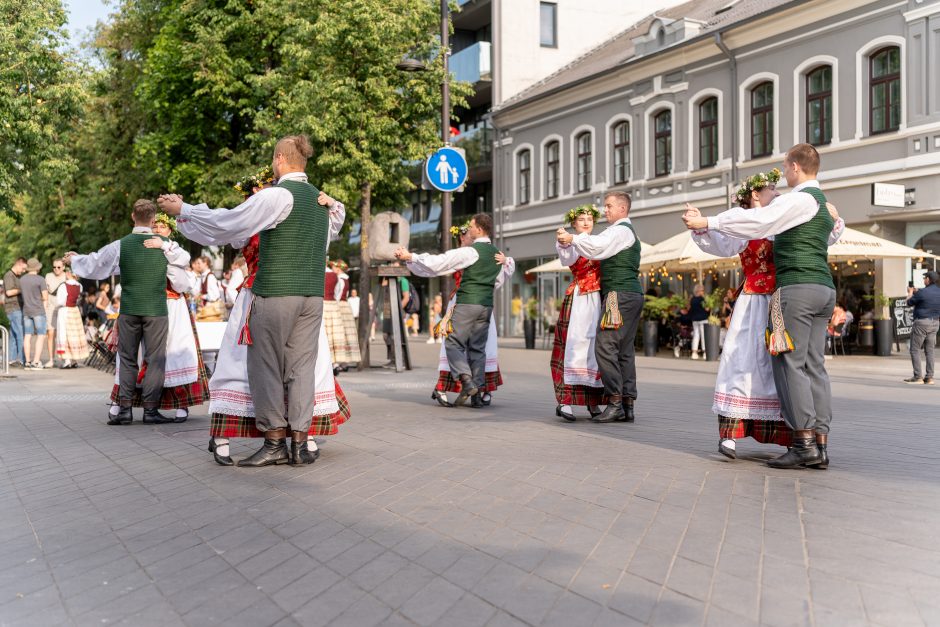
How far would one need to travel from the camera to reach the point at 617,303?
8992 millimetres

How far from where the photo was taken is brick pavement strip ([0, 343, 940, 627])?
3.53 m

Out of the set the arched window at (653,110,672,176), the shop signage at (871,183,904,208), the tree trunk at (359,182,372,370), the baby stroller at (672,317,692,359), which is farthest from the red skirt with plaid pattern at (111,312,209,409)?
the arched window at (653,110,672,176)

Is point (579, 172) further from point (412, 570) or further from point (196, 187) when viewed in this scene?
point (412, 570)

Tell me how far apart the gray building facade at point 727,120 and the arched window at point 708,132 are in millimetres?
41

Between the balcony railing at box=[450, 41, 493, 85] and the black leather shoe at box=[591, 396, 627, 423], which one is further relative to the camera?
the balcony railing at box=[450, 41, 493, 85]

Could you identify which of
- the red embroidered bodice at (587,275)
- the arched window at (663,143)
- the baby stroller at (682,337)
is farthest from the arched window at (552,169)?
the red embroidered bodice at (587,275)

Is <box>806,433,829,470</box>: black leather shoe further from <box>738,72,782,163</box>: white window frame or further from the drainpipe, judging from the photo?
the drainpipe

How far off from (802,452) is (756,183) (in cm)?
200

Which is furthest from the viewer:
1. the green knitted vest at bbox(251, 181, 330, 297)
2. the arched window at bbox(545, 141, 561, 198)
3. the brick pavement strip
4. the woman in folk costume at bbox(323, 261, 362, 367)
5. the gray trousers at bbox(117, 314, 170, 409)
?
the arched window at bbox(545, 141, 561, 198)

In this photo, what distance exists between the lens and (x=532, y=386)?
14.0m

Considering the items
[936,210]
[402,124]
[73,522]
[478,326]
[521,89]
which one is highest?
[521,89]

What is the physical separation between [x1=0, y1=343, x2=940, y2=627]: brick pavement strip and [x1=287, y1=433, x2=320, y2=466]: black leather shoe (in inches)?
4.6

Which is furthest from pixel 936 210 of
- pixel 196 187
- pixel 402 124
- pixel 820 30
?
pixel 196 187

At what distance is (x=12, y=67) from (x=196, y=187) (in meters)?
5.47
